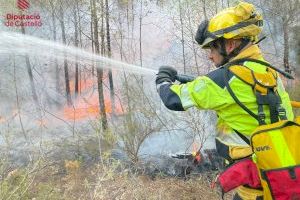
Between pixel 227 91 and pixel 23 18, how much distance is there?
60.3 ft

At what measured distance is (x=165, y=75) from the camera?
10.0 feet

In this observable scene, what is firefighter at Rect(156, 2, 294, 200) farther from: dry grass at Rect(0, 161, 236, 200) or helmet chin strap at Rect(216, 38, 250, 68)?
dry grass at Rect(0, 161, 236, 200)

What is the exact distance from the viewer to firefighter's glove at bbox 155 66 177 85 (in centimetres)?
299

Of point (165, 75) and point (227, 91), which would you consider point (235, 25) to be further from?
point (165, 75)

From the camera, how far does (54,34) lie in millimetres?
20656

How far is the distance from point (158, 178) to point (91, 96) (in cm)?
1065

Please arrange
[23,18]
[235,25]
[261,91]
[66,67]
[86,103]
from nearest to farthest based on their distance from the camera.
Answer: [261,91]
[235,25]
[86,103]
[23,18]
[66,67]

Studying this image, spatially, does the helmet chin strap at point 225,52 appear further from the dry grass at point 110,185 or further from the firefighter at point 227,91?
the dry grass at point 110,185

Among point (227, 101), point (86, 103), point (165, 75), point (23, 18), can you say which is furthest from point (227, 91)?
point (23, 18)

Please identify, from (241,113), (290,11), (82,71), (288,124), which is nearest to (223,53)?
(241,113)

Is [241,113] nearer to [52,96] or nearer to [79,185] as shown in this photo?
[79,185]

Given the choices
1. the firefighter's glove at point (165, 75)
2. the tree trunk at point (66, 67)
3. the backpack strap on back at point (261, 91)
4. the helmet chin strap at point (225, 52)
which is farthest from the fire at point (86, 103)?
the backpack strap on back at point (261, 91)

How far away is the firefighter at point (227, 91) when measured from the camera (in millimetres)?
2615

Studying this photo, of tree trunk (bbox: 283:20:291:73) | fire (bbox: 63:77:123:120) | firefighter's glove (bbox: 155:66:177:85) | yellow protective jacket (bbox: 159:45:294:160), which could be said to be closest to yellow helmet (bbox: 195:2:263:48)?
yellow protective jacket (bbox: 159:45:294:160)
